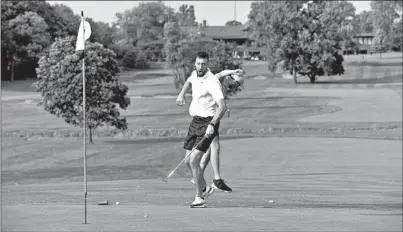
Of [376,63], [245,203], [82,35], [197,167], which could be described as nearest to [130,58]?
[376,63]

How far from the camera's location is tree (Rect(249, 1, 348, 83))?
113688 millimetres

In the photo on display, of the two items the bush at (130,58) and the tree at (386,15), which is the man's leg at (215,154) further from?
the tree at (386,15)

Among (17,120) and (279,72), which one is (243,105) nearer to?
(17,120)

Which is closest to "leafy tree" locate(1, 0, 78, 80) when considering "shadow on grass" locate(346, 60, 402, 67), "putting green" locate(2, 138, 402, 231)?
"shadow on grass" locate(346, 60, 402, 67)

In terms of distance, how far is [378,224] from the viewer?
1305 centimetres

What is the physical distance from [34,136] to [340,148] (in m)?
21.9

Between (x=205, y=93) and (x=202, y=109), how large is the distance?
312 millimetres

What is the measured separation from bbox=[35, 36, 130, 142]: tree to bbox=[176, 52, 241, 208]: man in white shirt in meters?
36.3

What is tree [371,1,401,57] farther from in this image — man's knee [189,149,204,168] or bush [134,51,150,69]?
man's knee [189,149,204,168]

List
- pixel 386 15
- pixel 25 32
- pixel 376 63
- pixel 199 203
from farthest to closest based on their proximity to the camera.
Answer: pixel 376 63 → pixel 386 15 → pixel 25 32 → pixel 199 203

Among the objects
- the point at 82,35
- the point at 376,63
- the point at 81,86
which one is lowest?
the point at 376,63

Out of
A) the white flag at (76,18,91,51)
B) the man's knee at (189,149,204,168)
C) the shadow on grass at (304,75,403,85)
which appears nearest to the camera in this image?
the white flag at (76,18,91,51)

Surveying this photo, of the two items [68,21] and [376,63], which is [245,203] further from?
[376,63]

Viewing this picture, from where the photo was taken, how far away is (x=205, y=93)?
12.6 metres
